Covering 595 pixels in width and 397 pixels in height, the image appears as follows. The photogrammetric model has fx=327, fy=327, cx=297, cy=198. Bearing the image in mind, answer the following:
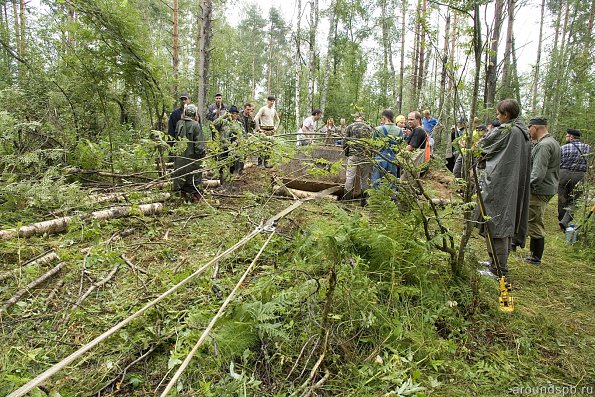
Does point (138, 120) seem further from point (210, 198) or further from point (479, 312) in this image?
point (479, 312)

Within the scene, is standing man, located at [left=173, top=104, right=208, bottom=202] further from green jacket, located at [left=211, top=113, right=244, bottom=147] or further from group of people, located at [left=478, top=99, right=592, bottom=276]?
group of people, located at [left=478, top=99, right=592, bottom=276]

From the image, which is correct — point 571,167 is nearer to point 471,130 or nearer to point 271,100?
point 471,130

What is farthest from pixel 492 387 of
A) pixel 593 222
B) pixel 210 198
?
pixel 210 198

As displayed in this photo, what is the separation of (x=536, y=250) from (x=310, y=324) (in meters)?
3.86

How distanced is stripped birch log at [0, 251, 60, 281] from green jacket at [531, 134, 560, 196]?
243 inches

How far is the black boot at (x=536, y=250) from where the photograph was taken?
4496 mm

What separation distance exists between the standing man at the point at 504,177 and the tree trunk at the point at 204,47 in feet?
24.5

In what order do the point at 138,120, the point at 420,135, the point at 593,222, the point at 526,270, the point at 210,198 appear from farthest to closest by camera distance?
the point at 138,120 → the point at 210,198 → the point at 420,135 → the point at 593,222 → the point at 526,270

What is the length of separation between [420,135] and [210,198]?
429 centimetres

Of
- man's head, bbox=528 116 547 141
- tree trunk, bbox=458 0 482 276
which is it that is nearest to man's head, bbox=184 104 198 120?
tree trunk, bbox=458 0 482 276

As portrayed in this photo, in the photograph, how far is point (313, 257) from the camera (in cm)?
322

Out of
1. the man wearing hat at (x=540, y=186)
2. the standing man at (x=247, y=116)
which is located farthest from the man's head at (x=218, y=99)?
the man wearing hat at (x=540, y=186)

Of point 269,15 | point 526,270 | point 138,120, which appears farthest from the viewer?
point 269,15

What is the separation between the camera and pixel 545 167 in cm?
451
